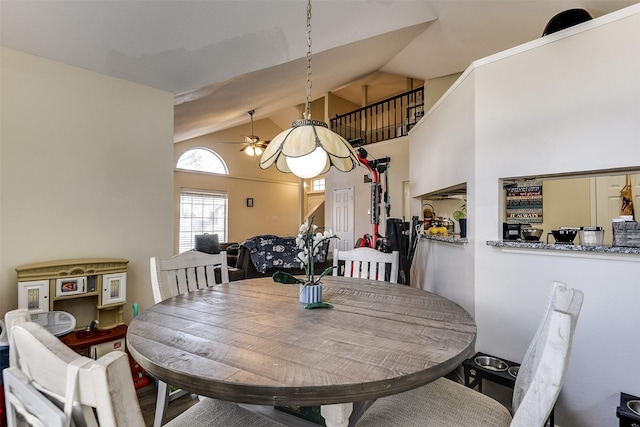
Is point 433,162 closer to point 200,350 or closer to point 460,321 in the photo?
point 460,321

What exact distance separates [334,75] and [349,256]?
3.93 metres

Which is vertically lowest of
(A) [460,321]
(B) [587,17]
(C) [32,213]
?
(A) [460,321]

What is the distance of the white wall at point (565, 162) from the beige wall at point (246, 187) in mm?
6707

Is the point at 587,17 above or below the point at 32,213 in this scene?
above

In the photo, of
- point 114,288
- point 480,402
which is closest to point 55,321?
point 114,288

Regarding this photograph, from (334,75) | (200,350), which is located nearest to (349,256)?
(200,350)

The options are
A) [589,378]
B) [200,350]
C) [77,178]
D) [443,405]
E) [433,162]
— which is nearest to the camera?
[200,350]

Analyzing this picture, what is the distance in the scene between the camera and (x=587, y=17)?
1.90 meters

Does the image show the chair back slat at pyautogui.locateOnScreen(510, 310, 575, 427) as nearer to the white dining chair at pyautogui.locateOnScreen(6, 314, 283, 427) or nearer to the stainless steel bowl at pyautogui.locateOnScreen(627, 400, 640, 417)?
the white dining chair at pyautogui.locateOnScreen(6, 314, 283, 427)

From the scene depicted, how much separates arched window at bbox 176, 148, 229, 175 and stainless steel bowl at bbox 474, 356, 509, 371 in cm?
750

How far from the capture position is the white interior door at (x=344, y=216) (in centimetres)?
741

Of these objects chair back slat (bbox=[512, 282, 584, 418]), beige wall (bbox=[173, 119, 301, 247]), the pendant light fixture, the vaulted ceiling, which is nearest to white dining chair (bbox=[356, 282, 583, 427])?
chair back slat (bbox=[512, 282, 584, 418])

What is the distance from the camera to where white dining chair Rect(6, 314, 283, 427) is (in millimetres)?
459

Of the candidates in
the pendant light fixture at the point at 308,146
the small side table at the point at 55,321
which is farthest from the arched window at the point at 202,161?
the pendant light fixture at the point at 308,146
